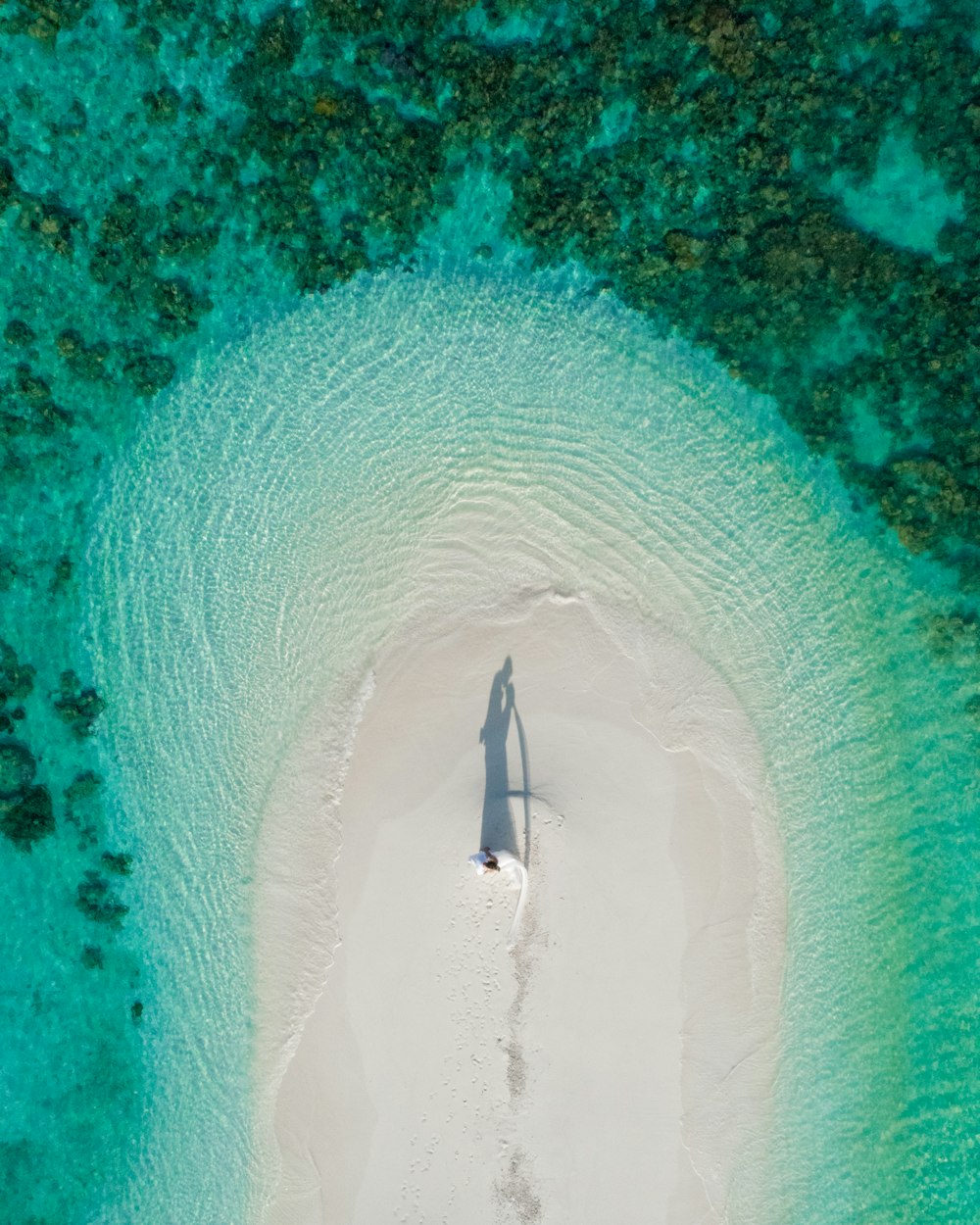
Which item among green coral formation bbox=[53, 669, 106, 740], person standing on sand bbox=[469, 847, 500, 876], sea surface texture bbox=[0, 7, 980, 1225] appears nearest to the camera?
person standing on sand bbox=[469, 847, 500, 876]

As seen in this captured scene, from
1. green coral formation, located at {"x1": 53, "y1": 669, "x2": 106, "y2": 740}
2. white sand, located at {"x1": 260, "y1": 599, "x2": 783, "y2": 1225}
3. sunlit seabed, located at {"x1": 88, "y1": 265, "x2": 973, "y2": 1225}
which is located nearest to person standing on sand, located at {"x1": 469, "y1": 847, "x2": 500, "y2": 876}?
white sand, located at {"x1": 260, "y1": 599, "x2": 783, "y2": 1225}

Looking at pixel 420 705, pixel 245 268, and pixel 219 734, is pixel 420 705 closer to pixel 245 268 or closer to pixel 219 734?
pixel 219 734

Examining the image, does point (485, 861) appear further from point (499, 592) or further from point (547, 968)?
point (499, 592)

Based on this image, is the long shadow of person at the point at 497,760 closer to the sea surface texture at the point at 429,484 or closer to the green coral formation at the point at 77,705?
the sea surface texture at the point at 429,484

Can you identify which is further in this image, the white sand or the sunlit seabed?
the sunlit seabed

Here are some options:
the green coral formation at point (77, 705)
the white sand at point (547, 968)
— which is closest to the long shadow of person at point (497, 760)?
the white sand at point (547, 968)

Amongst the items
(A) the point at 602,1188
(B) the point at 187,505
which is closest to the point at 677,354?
(B) the point at 187,505

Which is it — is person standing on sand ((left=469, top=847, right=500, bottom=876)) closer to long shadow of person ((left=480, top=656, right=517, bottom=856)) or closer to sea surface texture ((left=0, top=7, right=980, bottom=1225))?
long shadow of person ((left=480, top=656, right=517, bottom=856))
